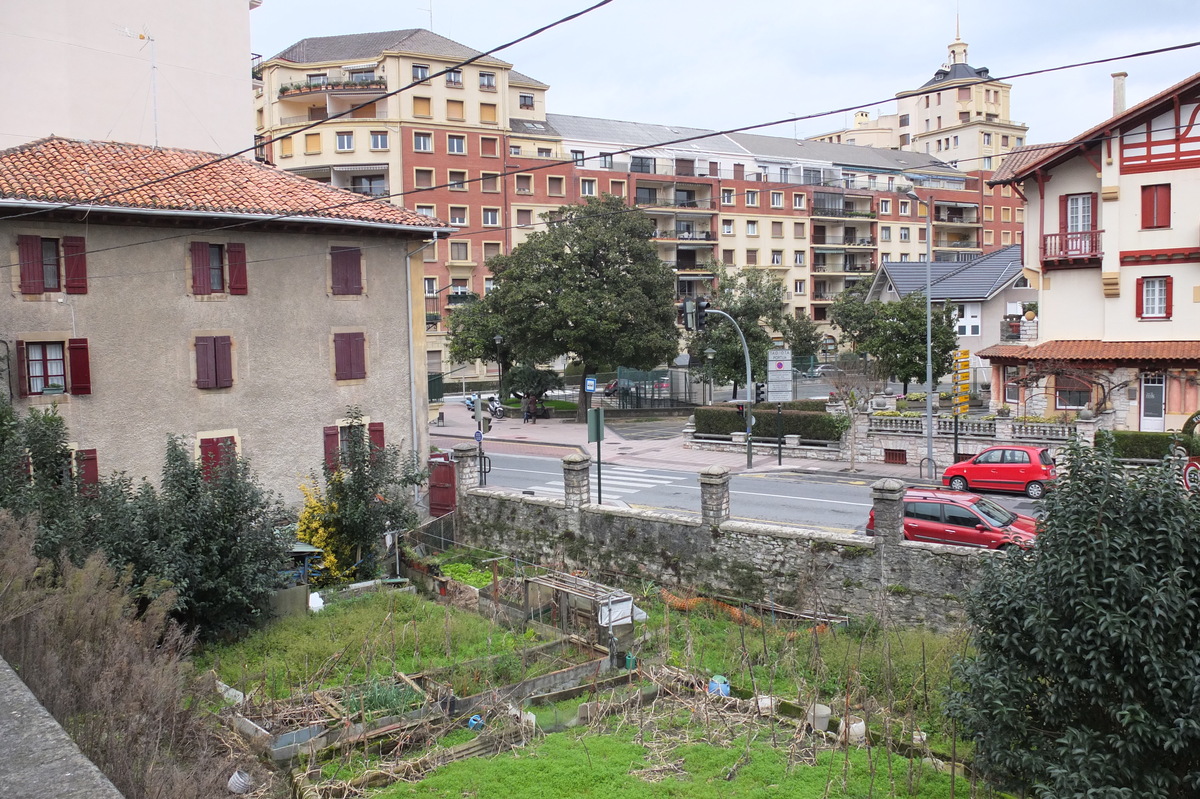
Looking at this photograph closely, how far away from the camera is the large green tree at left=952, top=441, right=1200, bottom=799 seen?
7.74 m

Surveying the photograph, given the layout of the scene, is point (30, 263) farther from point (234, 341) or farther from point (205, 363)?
point (234, 341)

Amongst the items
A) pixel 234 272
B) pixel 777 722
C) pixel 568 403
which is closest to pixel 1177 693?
pixel 777 722

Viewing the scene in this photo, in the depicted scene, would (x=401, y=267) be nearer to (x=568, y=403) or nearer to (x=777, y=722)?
(x=777, y=722)

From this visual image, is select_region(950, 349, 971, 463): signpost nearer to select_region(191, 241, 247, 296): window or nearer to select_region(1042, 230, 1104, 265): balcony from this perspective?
select_region(1042, 230, 1104, 265): balcony

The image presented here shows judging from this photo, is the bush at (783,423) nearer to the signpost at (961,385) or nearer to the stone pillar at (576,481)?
the signpost at (961,385)

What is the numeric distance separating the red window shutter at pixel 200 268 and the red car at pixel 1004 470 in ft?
66.4

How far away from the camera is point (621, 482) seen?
30.1m

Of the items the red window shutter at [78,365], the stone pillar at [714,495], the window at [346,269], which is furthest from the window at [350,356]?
the stone pillar at [714,495]

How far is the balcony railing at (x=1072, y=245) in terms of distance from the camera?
32.0m

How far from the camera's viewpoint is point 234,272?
75.2 feet

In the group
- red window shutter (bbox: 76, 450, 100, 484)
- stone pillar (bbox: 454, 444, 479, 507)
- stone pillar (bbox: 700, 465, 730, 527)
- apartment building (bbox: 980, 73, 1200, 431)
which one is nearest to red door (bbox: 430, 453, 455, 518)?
stone pillar (bbox: 454, 444, 479, 507)

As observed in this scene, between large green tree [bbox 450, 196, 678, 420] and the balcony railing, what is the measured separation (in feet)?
57.5

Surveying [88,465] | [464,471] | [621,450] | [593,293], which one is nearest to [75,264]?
[88,465]

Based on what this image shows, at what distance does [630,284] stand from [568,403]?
12.1 m
